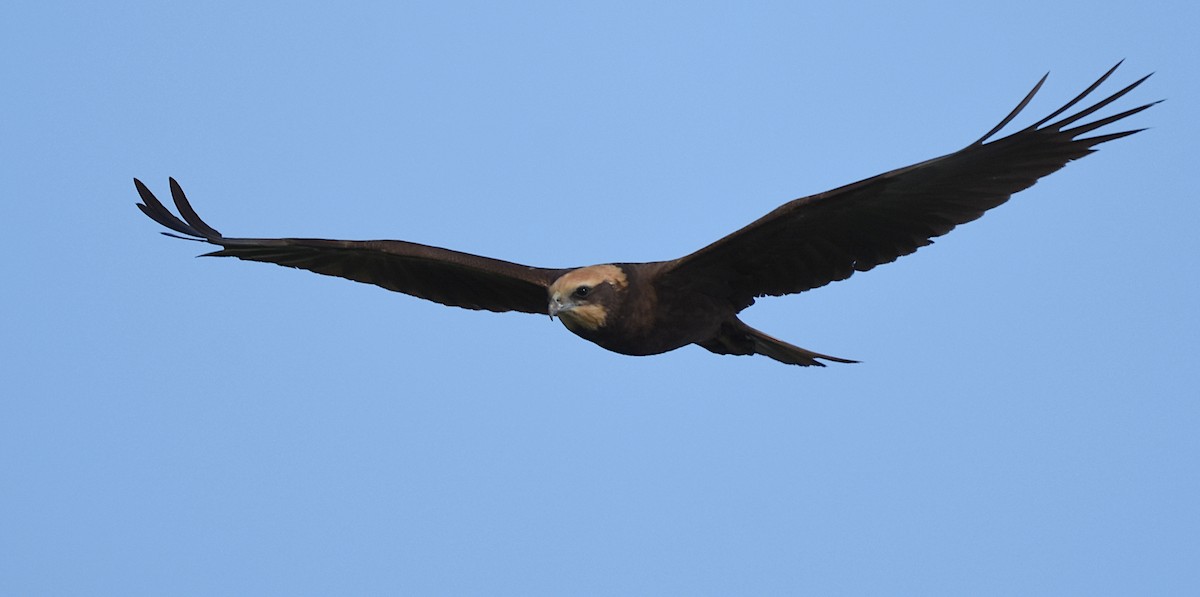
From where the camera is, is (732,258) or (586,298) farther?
(732,258)

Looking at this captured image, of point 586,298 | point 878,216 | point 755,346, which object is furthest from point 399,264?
point 878,216

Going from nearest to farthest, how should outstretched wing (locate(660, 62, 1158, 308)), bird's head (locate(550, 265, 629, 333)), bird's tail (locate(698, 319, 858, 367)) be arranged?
outstretched wing (locate(660, 62, 1158, 308)) < bird's head (locate(550, 265, 629, 333)) < bird's tail (locate(698, 319, 858, 367))

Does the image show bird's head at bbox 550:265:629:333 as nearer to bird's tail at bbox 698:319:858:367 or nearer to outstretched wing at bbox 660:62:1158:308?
outstretched wing at bbox 660:62:1158:308

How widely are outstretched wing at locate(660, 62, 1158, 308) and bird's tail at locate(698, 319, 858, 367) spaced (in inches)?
14.8

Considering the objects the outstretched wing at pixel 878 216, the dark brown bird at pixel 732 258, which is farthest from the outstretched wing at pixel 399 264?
the outstretched wing at pixel 878 216

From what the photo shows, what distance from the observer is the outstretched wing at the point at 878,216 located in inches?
303

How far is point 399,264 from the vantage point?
9.82 meters

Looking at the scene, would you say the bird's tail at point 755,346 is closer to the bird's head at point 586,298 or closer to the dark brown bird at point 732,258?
the dark brown bird at point 732,258

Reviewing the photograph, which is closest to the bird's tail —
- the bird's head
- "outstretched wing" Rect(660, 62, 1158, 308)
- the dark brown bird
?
the dark brown bird

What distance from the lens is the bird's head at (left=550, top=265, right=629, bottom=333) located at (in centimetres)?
835

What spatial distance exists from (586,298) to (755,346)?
1697 millimetres

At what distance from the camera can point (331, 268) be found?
996 cm

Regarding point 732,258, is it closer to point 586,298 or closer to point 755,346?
point 586,298

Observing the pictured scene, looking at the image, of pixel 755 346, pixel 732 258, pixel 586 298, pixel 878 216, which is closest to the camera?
pixel 878 216
